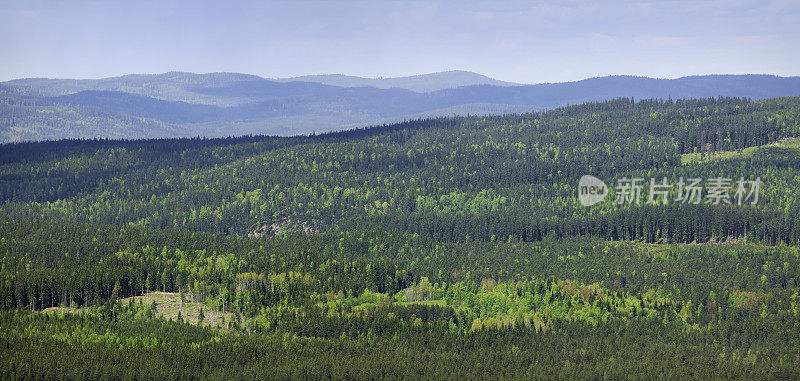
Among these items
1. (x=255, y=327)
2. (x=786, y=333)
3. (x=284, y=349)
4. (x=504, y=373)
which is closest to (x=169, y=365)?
(x=284, y=349)

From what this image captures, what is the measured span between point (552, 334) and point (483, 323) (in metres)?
17.1

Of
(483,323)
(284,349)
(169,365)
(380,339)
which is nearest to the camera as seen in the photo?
(169,365)

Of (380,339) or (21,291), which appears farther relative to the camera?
(21,291)

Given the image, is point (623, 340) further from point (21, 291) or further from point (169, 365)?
point (21, 291)

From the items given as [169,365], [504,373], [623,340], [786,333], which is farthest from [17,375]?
[786,333]

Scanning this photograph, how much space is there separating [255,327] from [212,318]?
17.2m

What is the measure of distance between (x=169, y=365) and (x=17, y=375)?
24.2 meters

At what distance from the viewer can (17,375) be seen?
451 ft

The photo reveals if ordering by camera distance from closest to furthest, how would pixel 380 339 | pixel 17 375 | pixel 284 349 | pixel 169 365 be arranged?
pixel 17 375
pixel 169 365
pixel 284 349
pixel 380 339

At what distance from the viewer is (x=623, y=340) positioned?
177 m

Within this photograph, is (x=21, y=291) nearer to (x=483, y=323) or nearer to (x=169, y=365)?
(x=169, y=365)

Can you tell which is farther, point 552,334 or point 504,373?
point 552,334

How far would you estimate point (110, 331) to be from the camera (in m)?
170

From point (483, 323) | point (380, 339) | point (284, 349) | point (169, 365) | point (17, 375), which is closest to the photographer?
point (17, 375)
